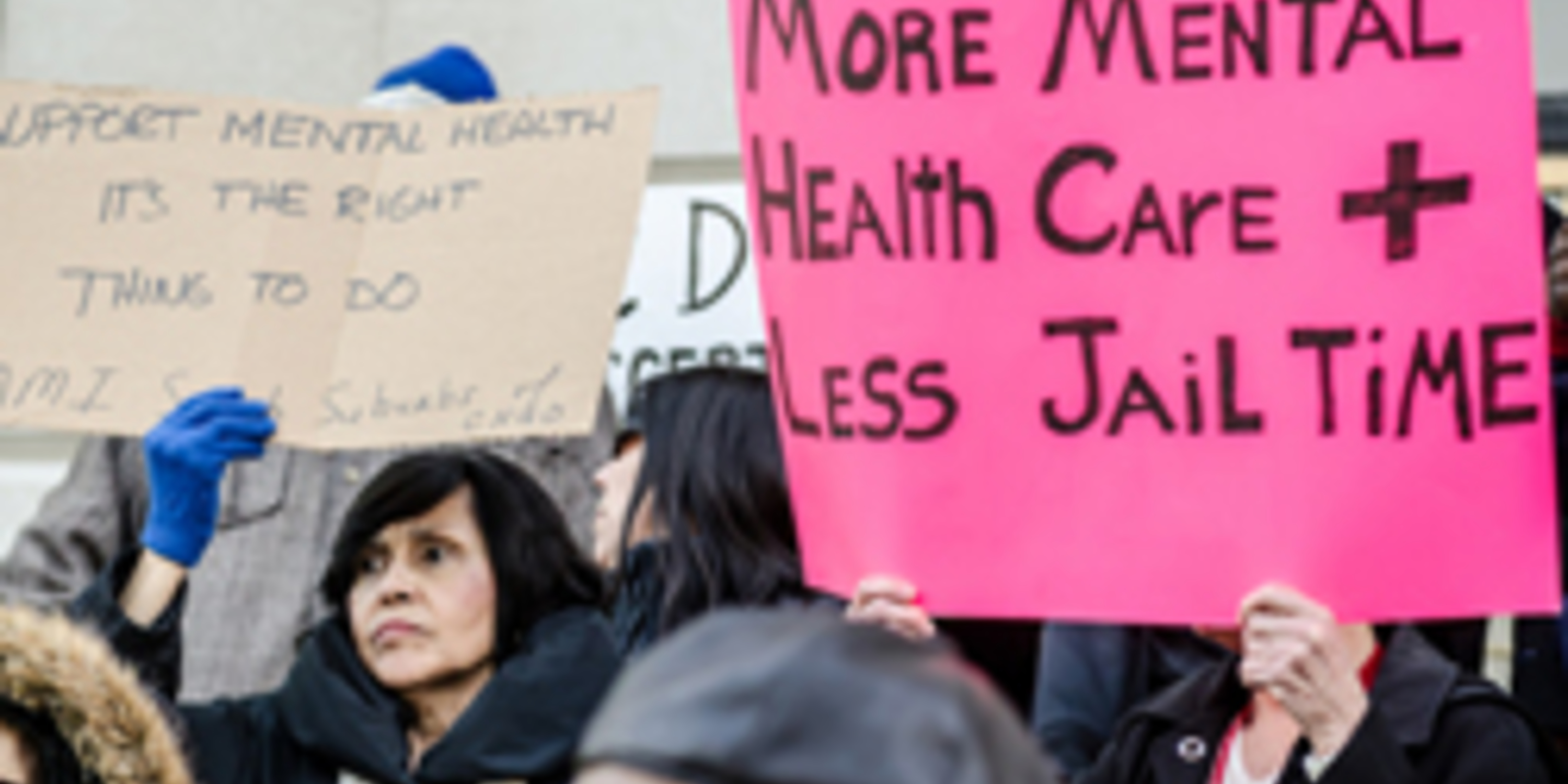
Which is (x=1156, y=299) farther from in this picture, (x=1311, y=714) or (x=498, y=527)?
(x=498, y=527)

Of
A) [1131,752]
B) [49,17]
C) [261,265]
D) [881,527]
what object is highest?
[49,17]

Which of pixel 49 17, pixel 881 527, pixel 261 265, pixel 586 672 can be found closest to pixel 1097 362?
pixel 881 527

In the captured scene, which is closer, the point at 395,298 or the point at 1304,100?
the point at 1304,100

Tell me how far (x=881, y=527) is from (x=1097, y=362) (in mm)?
294

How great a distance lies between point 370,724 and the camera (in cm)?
314

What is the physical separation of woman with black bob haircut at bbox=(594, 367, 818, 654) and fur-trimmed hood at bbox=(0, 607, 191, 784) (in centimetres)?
122

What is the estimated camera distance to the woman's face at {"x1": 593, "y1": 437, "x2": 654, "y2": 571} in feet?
11.7

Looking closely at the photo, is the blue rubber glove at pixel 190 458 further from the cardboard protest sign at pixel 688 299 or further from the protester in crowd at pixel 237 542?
the cardboard protest sign at pixel 688 299

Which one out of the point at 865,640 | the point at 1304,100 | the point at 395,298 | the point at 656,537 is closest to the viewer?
the point at 865,640

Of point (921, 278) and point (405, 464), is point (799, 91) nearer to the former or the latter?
point (921, 278)

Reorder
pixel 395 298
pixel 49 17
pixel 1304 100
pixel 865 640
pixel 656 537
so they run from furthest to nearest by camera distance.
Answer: pixel 49 17 < pixel 656 537 < pixel 395 298 < pixel 1304 100 < pixel 865 640

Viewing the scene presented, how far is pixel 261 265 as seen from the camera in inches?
129

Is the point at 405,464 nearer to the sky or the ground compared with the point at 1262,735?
nearer to the sky

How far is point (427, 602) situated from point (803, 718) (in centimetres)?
232
